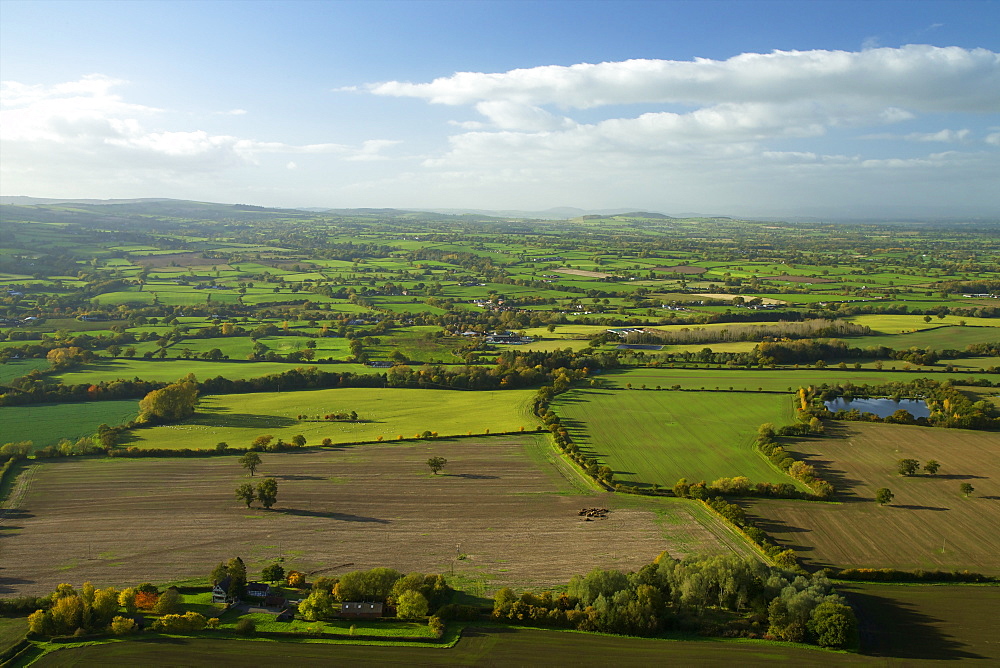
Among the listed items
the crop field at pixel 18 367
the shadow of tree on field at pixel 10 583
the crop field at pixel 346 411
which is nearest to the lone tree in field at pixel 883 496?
the crop field at pixel 346 411

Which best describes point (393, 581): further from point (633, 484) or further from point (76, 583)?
point (633, 484)

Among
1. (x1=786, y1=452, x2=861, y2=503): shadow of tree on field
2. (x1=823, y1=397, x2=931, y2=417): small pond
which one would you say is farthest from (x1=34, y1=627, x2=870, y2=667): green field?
(x1=823, y1=397, x2=931, y2=417): small pond

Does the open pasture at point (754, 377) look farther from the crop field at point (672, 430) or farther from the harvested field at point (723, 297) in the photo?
the harvested field at point (723, 297)

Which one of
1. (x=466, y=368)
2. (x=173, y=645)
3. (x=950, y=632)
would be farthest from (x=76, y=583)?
(x=466, y=368)

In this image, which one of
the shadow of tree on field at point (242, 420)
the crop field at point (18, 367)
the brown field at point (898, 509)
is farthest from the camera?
the crop field at point (18, 367)

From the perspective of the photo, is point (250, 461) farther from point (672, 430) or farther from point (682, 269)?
point (682, 269)
